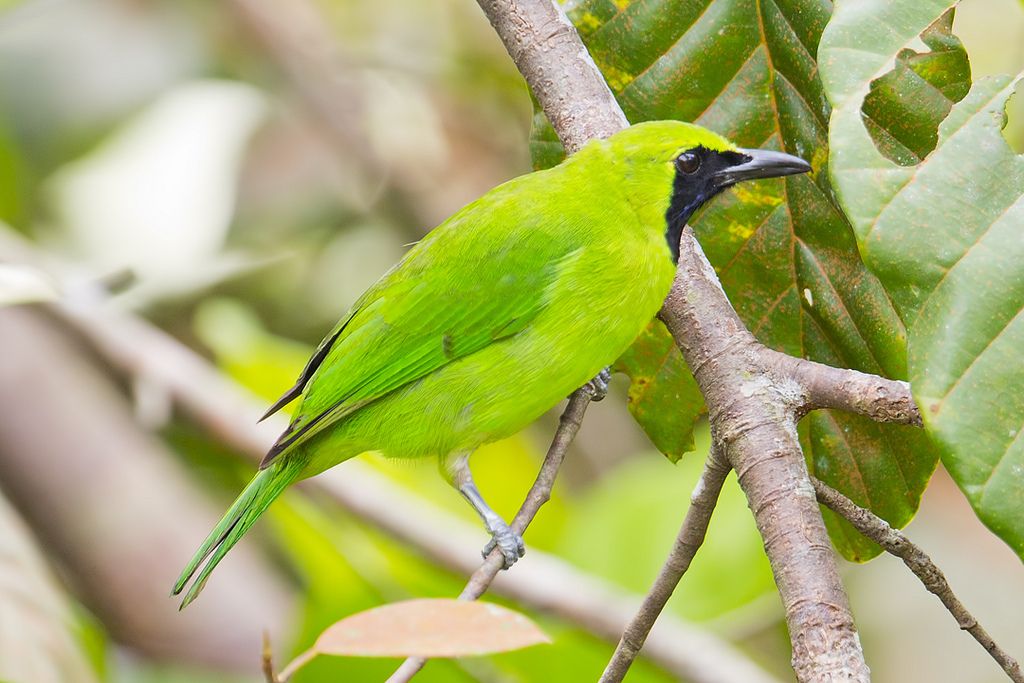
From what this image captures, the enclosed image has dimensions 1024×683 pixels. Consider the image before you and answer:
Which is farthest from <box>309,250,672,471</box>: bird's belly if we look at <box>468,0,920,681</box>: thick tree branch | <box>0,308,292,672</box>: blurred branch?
<box>0,308,292,672</box>: blurred branch

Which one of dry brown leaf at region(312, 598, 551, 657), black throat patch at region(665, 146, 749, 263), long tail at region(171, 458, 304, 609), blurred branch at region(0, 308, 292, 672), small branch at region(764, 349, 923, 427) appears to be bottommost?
blurred branch at region(0, 308, 292, 672)

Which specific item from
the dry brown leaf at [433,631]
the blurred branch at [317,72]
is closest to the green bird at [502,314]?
the dry brown leaf at [433,631]

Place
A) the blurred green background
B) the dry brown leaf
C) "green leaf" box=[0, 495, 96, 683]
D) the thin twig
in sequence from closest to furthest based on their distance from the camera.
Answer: the dry brown leaf, the thin twig, "green leaf" box=[0, 495, 96, 683], the blurred green background

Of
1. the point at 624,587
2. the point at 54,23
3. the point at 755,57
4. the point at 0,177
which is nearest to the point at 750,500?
the point at 755,57

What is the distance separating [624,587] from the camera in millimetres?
4203

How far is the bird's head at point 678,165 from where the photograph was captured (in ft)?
8.25

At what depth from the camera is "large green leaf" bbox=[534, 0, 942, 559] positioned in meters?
2.46

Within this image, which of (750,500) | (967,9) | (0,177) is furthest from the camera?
(967,9)

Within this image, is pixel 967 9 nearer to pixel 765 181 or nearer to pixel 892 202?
pixel 765 181

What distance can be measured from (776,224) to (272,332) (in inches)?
148

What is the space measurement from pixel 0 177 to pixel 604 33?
133 inches

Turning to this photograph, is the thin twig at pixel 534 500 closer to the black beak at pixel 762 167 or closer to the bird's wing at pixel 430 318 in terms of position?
the bird's wing at pixel 430 318

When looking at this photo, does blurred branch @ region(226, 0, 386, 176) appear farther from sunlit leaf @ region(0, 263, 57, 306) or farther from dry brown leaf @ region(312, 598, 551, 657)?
dry brown leaf @ region(312, 598, 551, 657)

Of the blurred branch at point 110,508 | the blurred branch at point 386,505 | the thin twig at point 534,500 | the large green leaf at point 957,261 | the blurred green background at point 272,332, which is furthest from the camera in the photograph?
the blurred branch at point 110,508
